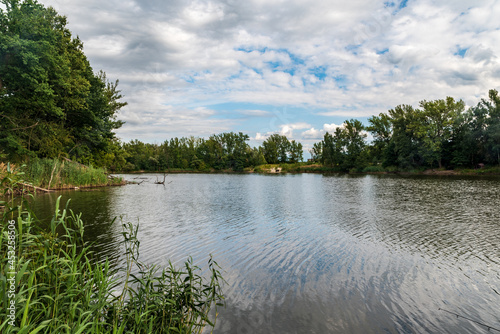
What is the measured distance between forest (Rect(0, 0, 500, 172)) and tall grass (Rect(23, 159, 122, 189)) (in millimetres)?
1093

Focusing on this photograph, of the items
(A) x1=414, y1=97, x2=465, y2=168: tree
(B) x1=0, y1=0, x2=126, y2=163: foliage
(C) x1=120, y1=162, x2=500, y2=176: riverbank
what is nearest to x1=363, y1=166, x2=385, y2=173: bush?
(C) x1=120, y1=162, x2=500, y2=176: riverbank

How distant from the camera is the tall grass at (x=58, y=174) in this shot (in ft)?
79.8

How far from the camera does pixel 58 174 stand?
26.6 m

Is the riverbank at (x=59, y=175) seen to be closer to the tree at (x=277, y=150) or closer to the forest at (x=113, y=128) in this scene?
the forest at (x=113, y=128)

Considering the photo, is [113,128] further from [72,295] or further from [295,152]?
[295,152]

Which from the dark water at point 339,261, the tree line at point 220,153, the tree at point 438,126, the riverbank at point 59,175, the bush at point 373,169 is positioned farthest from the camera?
the tree line at point 220,153

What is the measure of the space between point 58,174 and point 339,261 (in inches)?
1132

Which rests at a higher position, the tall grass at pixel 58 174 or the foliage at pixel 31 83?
the foliage at pixel 31 83

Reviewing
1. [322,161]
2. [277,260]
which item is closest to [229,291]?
[277,260]

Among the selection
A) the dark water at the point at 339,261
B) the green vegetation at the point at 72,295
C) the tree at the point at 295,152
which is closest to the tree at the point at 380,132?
the tree at the point at 295,152

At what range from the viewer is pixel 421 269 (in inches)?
317

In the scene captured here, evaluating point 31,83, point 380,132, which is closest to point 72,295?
point 31,83

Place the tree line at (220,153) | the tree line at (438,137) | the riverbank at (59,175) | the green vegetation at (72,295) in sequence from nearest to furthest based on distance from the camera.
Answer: the green vegetation at (72,295) < the riverbank at (59,175) < the tree line at (438,137) < the tree line at (220,153)

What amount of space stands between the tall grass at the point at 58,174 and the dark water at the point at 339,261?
11541 millimetres
